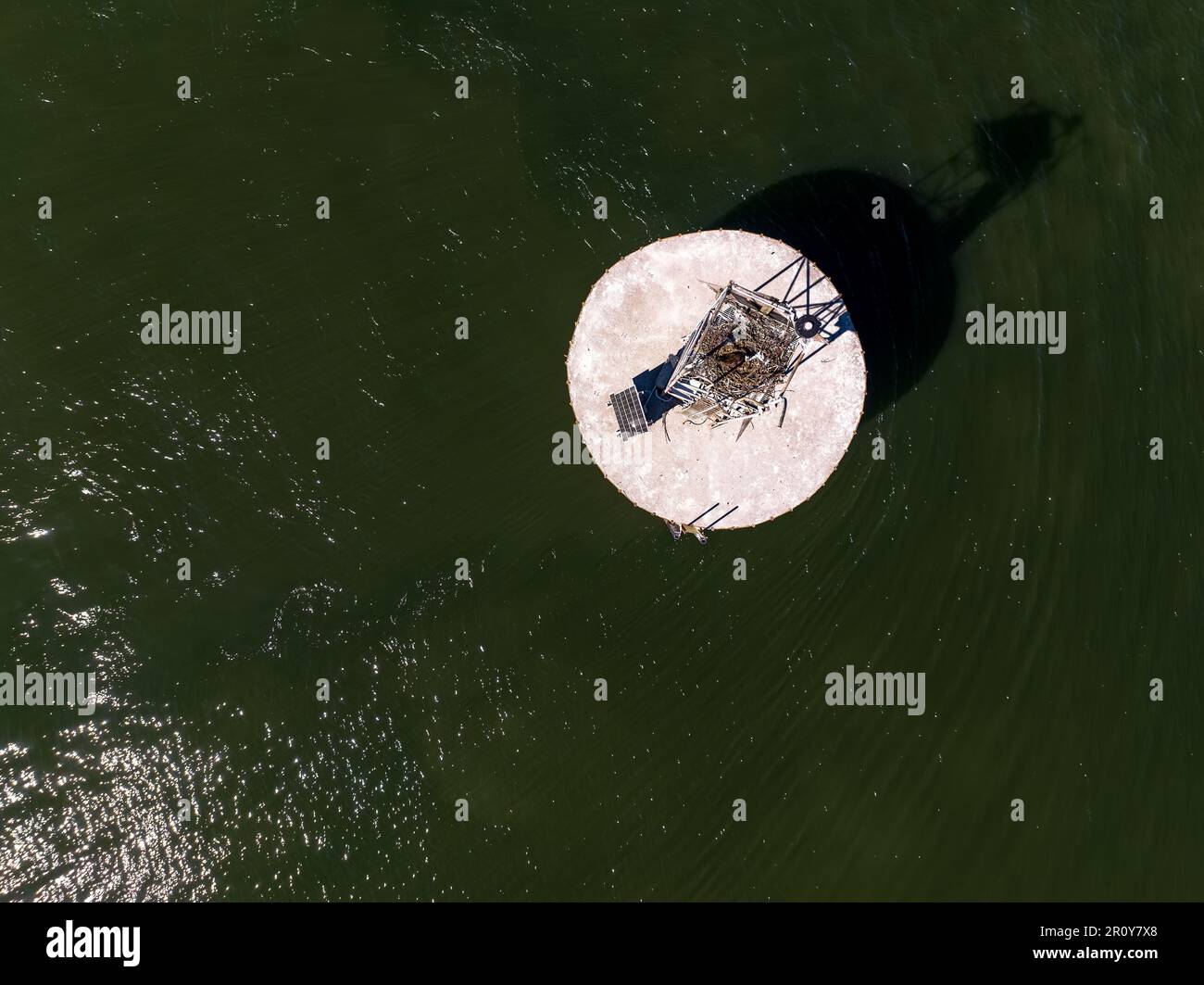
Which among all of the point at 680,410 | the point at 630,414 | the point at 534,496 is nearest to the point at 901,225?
the point at 680,410

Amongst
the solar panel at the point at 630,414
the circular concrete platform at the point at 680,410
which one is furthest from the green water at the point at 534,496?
the solar panel at the point at 630,414

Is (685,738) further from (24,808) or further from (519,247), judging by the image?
(24,808)

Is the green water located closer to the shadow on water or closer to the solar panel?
the shadow on water

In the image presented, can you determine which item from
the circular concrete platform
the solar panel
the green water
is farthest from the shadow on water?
the solar panel

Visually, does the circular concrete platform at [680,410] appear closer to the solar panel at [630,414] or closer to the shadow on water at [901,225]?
the solar panel at [630,414]

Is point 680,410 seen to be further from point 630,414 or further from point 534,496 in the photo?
point 534,496
